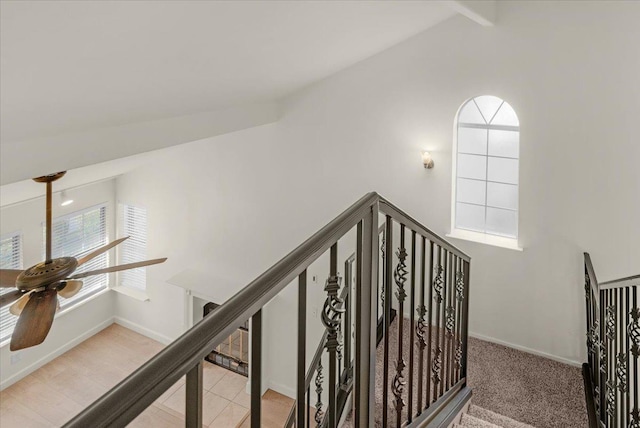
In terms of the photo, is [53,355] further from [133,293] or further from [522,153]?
[522,153]

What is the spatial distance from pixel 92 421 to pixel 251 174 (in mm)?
5809

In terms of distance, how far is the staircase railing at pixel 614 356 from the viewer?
80.4 inches

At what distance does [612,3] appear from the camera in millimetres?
3994

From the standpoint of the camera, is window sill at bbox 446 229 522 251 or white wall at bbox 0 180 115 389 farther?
white wall at bbox 0 180 115 389

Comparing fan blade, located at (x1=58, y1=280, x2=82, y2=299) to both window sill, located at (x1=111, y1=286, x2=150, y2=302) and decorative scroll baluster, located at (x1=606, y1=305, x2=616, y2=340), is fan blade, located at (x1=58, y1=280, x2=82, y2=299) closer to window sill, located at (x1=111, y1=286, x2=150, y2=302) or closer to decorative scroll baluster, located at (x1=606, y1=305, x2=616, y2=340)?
decorative scroll baluster, located at (x1=606, y1=305, x2=616, y2=340)

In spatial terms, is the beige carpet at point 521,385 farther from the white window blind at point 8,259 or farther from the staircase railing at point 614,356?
the white window blind at point 8,259

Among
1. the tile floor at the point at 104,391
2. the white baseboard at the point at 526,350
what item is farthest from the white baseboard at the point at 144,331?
the white baseboard at the point at 526,350

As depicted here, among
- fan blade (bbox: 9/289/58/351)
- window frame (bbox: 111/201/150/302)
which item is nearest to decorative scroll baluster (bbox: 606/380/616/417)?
fan blade (bbox: 9/289/58/351)

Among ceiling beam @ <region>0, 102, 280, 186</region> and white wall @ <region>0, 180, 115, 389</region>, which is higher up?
ceiling beam @ <region>0, 102, 280, 186</region>

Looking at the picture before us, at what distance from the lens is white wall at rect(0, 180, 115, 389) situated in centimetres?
664

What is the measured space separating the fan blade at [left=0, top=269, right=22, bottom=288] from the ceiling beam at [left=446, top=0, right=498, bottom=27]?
12.3 feet

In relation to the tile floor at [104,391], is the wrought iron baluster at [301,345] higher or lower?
higher

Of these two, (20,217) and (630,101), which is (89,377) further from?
(630,101)

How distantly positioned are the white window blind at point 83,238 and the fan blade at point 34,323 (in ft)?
12.9
